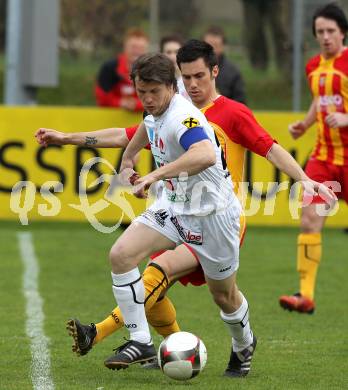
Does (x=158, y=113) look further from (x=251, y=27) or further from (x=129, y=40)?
(x=251, y=27)

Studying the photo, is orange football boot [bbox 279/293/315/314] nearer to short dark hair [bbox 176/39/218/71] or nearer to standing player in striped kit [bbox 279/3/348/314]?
standing player in striped kit [bbox 279/3/348/314]

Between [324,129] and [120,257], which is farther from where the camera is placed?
[324,129]

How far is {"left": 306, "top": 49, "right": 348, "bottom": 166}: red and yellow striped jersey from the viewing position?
31.5ft

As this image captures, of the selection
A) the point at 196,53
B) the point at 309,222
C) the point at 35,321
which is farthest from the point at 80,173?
the point at 196,53

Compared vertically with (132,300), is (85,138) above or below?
above

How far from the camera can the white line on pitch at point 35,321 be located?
260 inches

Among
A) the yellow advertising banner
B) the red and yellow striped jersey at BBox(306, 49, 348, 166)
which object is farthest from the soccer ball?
the yellow advertising banner

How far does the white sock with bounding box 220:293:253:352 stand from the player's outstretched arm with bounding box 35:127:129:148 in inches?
46.1

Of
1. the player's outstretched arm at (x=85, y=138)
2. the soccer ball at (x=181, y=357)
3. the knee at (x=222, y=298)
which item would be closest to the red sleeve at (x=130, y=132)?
the player's outstretched arm at (x=85, y=138)

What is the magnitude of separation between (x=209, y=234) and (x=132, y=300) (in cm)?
54

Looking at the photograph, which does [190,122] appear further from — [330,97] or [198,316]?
[330,97]

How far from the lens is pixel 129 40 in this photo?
45.2 ft

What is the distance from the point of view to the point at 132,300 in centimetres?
646

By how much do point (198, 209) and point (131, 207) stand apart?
7424 millimetres
